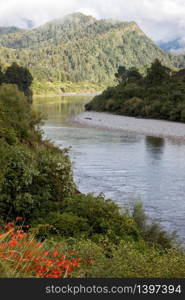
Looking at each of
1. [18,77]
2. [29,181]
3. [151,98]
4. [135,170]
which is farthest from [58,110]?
[29,181]

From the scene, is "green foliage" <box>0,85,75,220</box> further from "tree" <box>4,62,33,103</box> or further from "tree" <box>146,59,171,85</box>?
"tree" <box>146,59,171,85</box>

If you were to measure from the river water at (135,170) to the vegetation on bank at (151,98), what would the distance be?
24.6 metres

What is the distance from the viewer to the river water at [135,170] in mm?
21198

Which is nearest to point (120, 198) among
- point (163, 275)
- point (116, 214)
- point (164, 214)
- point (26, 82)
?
point (164, 214)

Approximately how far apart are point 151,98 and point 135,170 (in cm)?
5480

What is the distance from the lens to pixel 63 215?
12.8 metres

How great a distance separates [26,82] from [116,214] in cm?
8660

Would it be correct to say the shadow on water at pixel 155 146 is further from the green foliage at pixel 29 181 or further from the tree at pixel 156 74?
the tree at pixel 156 74

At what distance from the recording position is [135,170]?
2984 cm

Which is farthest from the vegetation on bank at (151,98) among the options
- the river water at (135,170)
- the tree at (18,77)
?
the river water at (135,170)

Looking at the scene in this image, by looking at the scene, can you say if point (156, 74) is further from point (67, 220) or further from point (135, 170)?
point (67, 220)

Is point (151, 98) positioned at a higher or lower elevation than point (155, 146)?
higher

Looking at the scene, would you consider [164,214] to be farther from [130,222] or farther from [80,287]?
[80,287]

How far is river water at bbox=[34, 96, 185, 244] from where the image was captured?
21.2m
